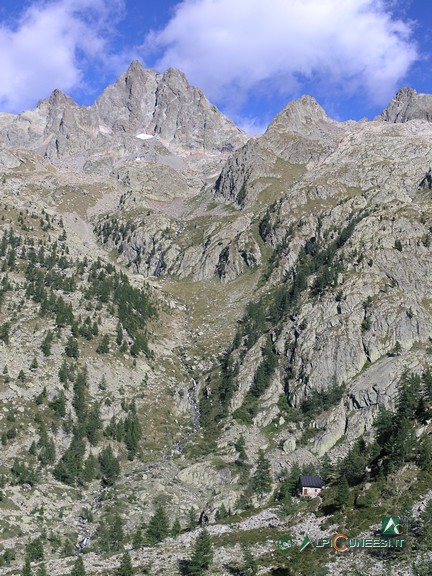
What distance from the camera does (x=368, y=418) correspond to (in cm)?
13938

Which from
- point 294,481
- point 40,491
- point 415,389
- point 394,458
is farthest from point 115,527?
point 415,389

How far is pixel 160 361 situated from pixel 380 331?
2655 inches

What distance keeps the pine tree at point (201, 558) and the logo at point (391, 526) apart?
18.5 meters

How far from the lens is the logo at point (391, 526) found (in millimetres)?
61125

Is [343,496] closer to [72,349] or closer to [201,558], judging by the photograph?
[201,558]

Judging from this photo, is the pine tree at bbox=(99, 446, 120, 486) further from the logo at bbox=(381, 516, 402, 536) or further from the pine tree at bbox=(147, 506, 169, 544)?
the logo at bbox=(381, 516, 402, 536)

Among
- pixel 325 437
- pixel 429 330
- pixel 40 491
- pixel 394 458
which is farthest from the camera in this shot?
pixel 429 330

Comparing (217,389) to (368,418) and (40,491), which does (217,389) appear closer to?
(368,418)

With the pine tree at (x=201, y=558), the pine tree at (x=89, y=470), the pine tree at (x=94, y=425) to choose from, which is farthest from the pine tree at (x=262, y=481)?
the pine tree at (x=201, y=558)

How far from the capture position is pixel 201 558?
202 feet

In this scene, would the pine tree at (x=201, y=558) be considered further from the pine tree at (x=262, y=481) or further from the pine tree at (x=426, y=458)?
the pine tree at (x=262, y=481)

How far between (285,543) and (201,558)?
427 inches

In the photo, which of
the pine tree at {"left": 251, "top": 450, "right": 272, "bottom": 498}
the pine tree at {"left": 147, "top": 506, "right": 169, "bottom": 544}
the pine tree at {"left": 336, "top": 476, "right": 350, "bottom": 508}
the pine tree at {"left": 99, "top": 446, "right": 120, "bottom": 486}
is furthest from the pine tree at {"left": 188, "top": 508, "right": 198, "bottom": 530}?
the pine tree at {"left": 336, "top": 476, "right": 350, "bottom": 508}

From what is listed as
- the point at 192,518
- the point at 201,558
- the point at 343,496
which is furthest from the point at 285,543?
the point at 192,518
